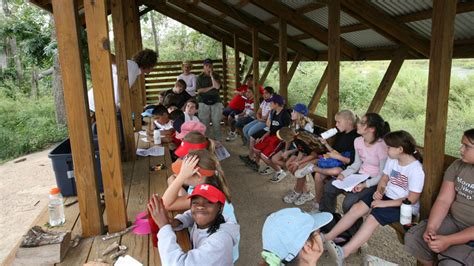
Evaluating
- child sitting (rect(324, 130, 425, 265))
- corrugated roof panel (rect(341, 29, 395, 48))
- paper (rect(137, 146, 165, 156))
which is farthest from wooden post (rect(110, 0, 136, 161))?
corrugated roof panel (rect(341, 29, 395, 48))

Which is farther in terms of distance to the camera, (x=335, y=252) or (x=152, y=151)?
(x=152, y=151)

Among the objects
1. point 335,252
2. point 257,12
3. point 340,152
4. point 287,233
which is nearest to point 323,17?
point 257,12

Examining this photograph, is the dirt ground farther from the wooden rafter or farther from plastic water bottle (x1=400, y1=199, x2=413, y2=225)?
the wooden rafter

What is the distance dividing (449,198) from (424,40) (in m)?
2.52

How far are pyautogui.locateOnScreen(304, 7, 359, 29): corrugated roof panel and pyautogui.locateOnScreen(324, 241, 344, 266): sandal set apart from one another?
10.9ft

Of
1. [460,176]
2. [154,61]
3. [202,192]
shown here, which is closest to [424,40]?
[460,176]

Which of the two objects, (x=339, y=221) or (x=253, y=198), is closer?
(x=339, y=221)

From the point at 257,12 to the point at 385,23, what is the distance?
124 inches

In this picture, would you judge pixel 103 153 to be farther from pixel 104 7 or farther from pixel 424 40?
pixel 424 40

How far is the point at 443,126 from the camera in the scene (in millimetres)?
2580

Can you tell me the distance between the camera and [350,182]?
10.7ft

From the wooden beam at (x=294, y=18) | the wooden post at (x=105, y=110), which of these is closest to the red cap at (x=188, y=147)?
the wooden post at (x=105, y=110)

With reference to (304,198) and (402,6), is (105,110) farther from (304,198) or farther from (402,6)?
(402,6)

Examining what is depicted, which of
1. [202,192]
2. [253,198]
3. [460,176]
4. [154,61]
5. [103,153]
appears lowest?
[253,198]
